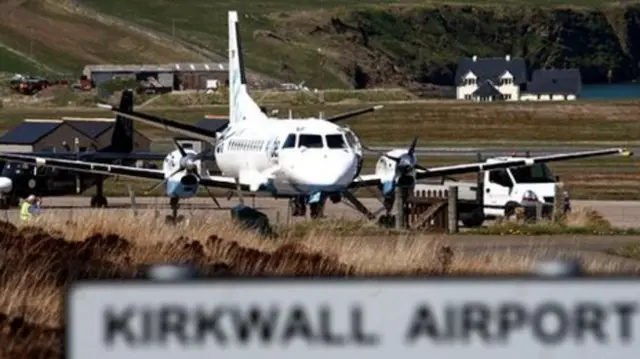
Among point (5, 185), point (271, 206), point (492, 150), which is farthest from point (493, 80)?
point (271, 206)

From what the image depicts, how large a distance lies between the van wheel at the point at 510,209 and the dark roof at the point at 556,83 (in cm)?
14330

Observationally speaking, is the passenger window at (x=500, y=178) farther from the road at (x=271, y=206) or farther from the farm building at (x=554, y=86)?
the farm building at (x=554, y=86)

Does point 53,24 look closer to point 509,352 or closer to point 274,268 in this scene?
point 274,268

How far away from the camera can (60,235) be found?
2084 centimetres

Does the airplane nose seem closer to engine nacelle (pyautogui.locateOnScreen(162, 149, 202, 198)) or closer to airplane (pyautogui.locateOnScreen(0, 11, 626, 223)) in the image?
airplane (pyautogui.locateOnScreen(0, 11, 626, 223))

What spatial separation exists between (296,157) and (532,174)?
9.51 meters

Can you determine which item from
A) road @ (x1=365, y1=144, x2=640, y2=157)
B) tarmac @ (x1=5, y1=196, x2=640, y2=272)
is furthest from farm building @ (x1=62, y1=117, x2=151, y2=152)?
tarmac @ (x1=5, y1=196, x2=640, y2=272)

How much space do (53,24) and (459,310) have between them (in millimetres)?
195483

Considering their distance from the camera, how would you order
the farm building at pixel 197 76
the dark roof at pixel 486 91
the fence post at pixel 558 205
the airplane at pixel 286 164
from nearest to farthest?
the airplane at pixel 286 164, the fence post at pixel 558 205, the farm building at pixel 197 76, the dark roof at pixel 486 91

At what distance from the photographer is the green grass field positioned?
89.6 m

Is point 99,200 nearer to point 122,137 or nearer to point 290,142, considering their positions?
point 290,142

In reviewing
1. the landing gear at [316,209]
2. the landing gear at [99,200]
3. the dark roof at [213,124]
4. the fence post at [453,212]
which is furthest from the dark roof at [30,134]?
the fence post at [453,212]

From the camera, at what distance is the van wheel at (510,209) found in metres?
39.8

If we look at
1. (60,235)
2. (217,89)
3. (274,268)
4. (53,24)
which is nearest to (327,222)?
(60,235)
